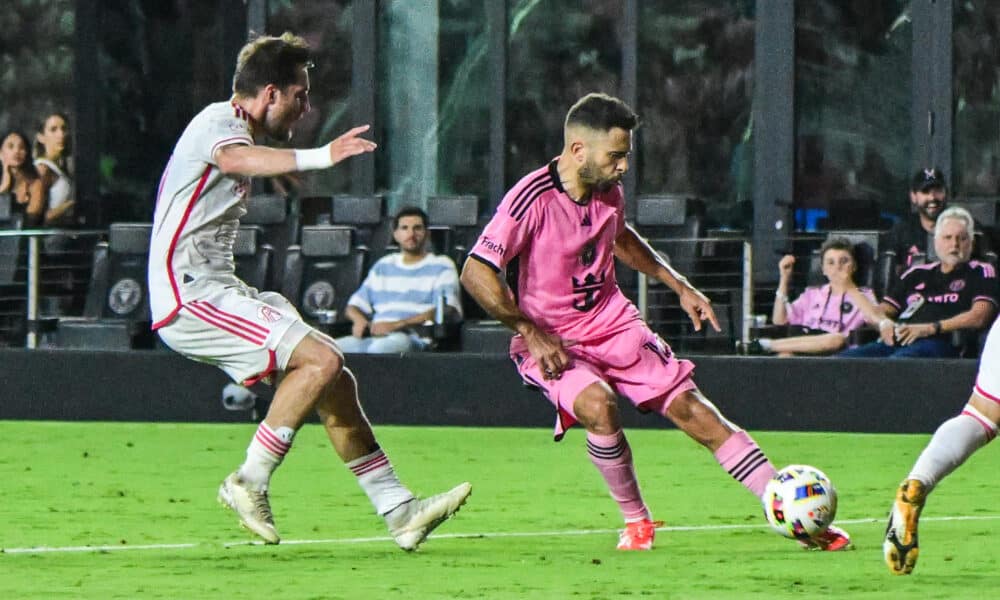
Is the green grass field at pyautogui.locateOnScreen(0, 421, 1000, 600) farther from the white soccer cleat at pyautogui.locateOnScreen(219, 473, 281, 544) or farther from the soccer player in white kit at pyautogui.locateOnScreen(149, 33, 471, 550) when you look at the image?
the soccer player in white kit at pyautogui.locateOnScreen(149, 33, 471, 550)

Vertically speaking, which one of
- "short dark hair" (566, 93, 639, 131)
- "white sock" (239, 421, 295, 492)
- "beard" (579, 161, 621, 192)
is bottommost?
"white sock" (239, 421, 295, 492)

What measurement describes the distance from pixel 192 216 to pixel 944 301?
21.6 feet

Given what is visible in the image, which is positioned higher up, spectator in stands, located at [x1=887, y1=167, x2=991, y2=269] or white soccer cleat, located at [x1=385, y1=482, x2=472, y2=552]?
spectator in stands, located at [x1=887, y1=167, x2=991, y2=269]

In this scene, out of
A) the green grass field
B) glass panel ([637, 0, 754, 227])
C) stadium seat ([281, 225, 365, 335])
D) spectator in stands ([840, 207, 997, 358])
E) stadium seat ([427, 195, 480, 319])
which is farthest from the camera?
glass panel ([637, 0, 754, 227])

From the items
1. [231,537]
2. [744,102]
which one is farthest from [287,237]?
[231,537]

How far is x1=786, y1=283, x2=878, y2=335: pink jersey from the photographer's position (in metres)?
13.2

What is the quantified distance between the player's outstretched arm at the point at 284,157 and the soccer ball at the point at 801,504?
5.71 feet

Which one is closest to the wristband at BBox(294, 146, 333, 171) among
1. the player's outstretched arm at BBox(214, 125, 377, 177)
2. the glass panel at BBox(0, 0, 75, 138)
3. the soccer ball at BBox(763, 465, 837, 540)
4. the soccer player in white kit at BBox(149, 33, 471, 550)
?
the player's outstretched arm at BBox(214, 125, 377, 177)

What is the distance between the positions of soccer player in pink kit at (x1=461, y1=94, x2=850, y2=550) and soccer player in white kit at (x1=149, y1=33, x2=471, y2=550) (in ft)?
1.73

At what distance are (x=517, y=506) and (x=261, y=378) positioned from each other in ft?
6.66

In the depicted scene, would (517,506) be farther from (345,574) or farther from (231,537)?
(345,574)

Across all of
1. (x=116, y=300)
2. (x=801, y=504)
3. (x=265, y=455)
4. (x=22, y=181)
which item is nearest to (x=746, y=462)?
(x=801, y=504)

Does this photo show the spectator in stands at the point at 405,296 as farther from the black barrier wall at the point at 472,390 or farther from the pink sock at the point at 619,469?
the pink sock at the point at 619,469

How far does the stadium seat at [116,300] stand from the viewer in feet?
48.1
